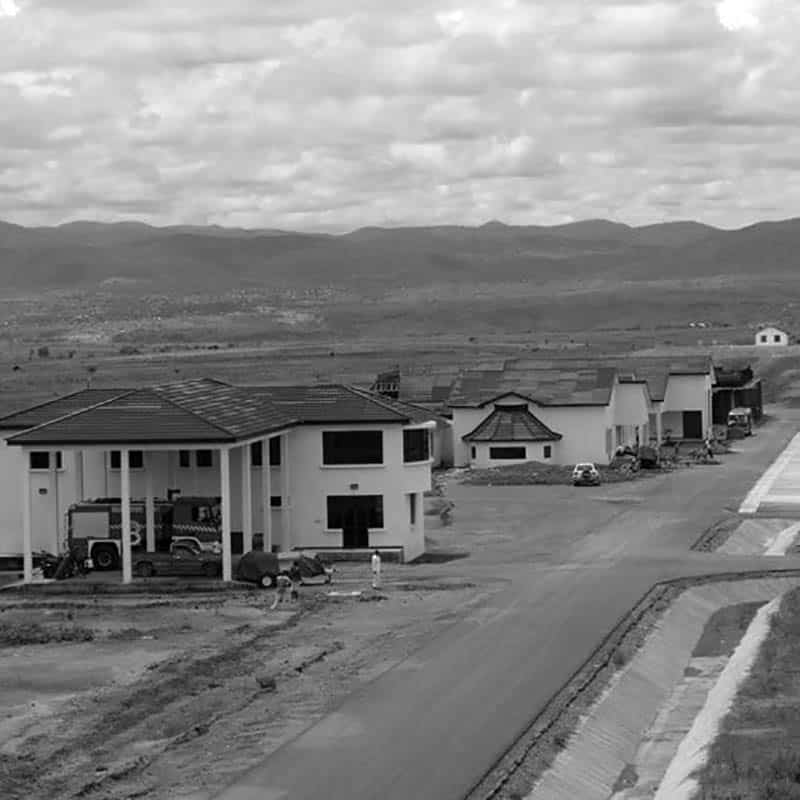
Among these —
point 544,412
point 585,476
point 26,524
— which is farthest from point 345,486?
point 544,412

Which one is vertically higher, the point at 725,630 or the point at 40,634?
the point at 40,634

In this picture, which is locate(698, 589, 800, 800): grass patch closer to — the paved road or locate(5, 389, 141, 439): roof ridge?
the paved road

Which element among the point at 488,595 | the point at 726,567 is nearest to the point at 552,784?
the point at 488,595

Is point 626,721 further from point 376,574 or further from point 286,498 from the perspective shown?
point 286,498

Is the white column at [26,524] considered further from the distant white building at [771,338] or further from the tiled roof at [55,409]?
the distant white building at [771,338]

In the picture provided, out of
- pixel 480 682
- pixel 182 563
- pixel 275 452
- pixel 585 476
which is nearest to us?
pixel 480 682

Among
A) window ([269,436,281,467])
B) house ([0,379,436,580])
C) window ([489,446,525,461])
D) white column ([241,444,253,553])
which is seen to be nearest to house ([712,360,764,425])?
window ([489,446,525,461])

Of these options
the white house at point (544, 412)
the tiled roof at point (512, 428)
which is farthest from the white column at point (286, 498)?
the tiled roof at point (512, 428)
